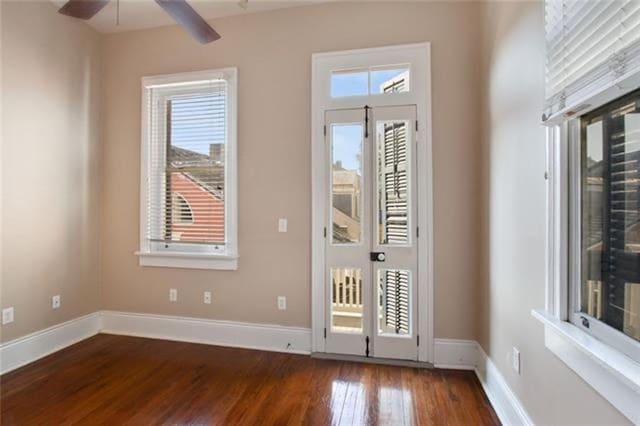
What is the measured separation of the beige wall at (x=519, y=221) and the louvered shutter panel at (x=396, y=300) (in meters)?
0.60

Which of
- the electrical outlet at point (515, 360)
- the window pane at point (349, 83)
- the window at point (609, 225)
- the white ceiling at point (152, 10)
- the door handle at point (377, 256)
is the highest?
the white ceiling at point (152, 10)

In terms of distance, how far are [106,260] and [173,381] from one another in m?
1.73

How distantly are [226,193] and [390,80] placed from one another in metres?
1.84

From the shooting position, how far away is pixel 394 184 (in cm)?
276

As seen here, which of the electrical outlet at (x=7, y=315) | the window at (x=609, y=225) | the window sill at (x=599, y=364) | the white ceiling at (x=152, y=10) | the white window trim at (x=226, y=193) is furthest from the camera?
the white window trim at (x=226, y=193)

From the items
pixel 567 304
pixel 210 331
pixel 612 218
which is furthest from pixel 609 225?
pixel 210 331

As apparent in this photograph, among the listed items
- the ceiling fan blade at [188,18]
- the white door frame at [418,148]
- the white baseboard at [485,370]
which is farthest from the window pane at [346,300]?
the ceiling fan blade at [188,18]

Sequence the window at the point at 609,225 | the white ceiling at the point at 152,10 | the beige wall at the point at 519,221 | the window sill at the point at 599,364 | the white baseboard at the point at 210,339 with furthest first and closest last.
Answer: the white ceiling at the point at 152,10, the white baseboard at the point at 210,339, the beige wall at the point at 519,221, the window at the point at 609,225, the window sill at the point at 599,364

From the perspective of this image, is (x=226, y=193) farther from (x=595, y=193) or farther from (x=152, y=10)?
(x=595, y=193)

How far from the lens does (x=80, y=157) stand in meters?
3.20

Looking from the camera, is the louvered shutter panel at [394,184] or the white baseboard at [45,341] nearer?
the white baseboard at [45,341]

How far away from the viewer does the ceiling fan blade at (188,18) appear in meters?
1.86

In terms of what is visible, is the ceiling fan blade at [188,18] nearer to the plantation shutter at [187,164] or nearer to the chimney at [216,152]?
the plantation shutter at [187,164]

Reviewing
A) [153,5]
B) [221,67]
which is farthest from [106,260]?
[153,5]
